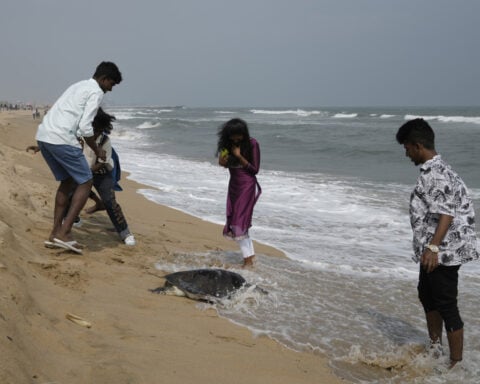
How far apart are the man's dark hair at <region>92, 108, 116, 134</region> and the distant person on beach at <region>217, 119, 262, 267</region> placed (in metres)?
1.13

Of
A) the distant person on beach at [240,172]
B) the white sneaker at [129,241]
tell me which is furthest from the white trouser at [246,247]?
the white sneaker at [129,241]

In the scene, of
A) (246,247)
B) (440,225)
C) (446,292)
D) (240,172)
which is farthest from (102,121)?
(446,292)

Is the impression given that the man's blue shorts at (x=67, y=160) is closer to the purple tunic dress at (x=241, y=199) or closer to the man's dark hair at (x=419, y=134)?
the purple tunic dress at (x=241, y=199)

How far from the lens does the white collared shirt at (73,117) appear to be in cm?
414

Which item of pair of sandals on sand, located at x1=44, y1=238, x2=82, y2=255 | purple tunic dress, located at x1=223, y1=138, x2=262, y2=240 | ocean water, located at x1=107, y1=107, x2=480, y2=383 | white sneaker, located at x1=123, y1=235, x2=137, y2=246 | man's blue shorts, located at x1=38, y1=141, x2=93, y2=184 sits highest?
man's blue shorts, located at x1=38, y1=141, x2=93, y2=184

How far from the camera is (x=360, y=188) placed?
37.0ft

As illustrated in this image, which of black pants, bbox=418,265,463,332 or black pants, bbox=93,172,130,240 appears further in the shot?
black pants, bbox=93,172,130,240

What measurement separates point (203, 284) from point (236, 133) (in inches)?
60.9

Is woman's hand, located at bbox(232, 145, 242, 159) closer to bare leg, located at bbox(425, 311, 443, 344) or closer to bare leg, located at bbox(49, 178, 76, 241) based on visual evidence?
bare leg, located at bbox(49, 178, 76, 241)

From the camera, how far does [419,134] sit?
10.3ft

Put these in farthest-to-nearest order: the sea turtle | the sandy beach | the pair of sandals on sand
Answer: the pair of sandals on sand → the sea turtle → the sandy beach

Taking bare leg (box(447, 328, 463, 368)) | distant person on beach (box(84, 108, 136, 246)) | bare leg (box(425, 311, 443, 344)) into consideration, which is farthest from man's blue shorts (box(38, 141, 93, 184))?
bare leg (box(447, 328, 463, 368))

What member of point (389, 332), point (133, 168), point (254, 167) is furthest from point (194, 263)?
Answer: point (133, 168)

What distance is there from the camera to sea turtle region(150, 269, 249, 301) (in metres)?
4.00
